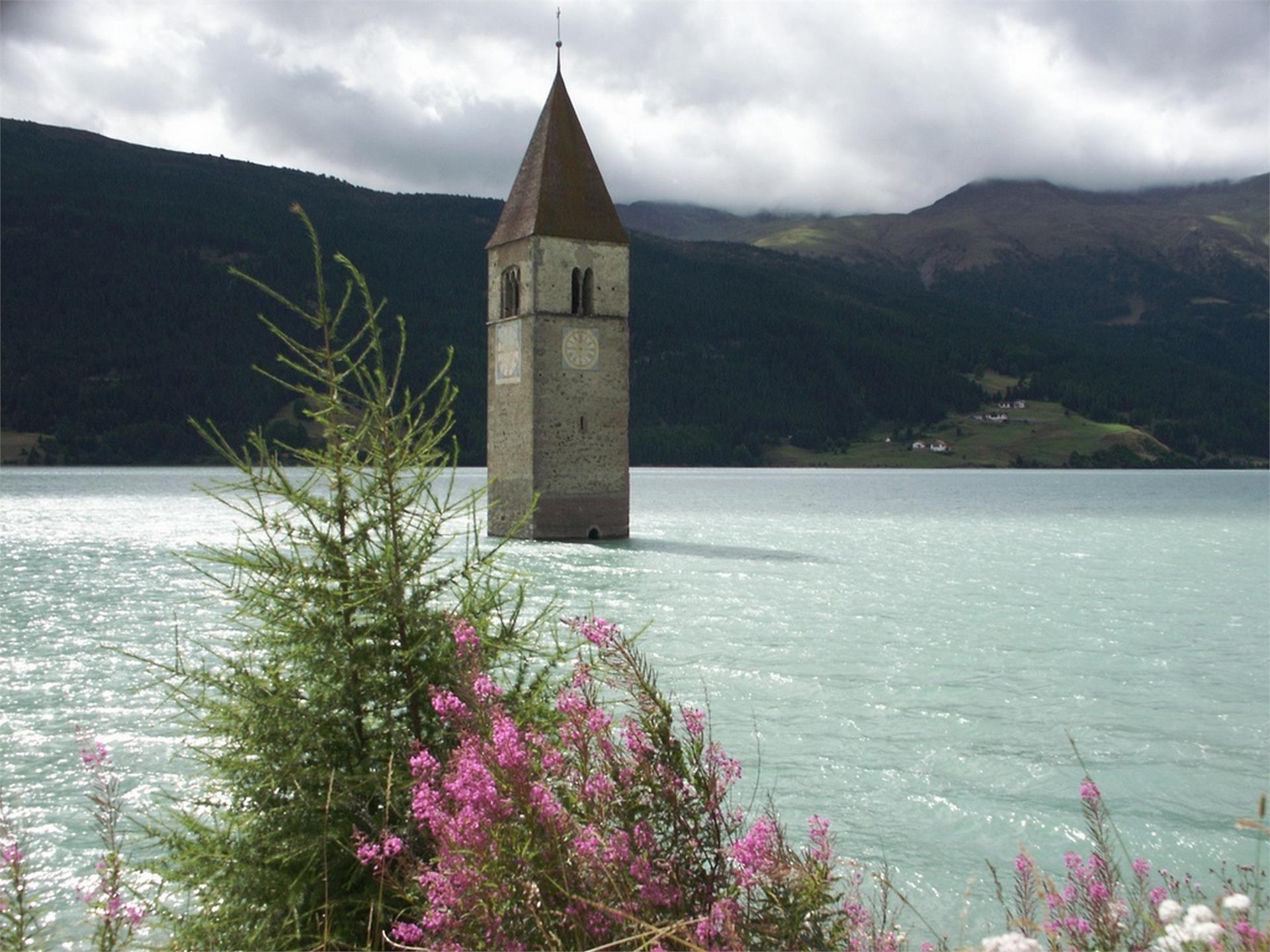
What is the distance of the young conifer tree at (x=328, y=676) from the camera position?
5.04 metres

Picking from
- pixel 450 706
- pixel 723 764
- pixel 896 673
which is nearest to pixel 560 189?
pixel 896 673

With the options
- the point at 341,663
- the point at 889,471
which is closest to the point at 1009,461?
the point at 889,471

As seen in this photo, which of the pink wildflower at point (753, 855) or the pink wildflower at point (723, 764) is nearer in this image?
the pink wildflower at point (753, 855)

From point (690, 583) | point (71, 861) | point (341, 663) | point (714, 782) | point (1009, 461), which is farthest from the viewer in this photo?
point (1009, 461)

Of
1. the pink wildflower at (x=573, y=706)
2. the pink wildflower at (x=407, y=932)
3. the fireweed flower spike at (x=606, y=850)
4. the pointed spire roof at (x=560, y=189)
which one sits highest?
the pointed spire roof at (x=560, y=189)

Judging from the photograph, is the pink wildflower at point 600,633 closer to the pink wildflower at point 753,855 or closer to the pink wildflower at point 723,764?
the pink wildflower at point 723,764

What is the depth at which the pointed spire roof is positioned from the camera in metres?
41.1

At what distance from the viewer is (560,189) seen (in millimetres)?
41625

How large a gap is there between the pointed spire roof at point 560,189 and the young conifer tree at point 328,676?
117ft

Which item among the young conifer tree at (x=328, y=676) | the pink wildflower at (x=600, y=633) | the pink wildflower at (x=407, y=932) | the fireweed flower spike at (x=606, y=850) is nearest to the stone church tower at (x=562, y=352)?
the young conifer tree at (x=328, y=676)

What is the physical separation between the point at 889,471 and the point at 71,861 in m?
164

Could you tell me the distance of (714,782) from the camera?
403cm

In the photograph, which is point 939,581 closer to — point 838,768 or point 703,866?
point 838,768

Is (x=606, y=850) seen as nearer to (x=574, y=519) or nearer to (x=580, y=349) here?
(x=574, y=519)
